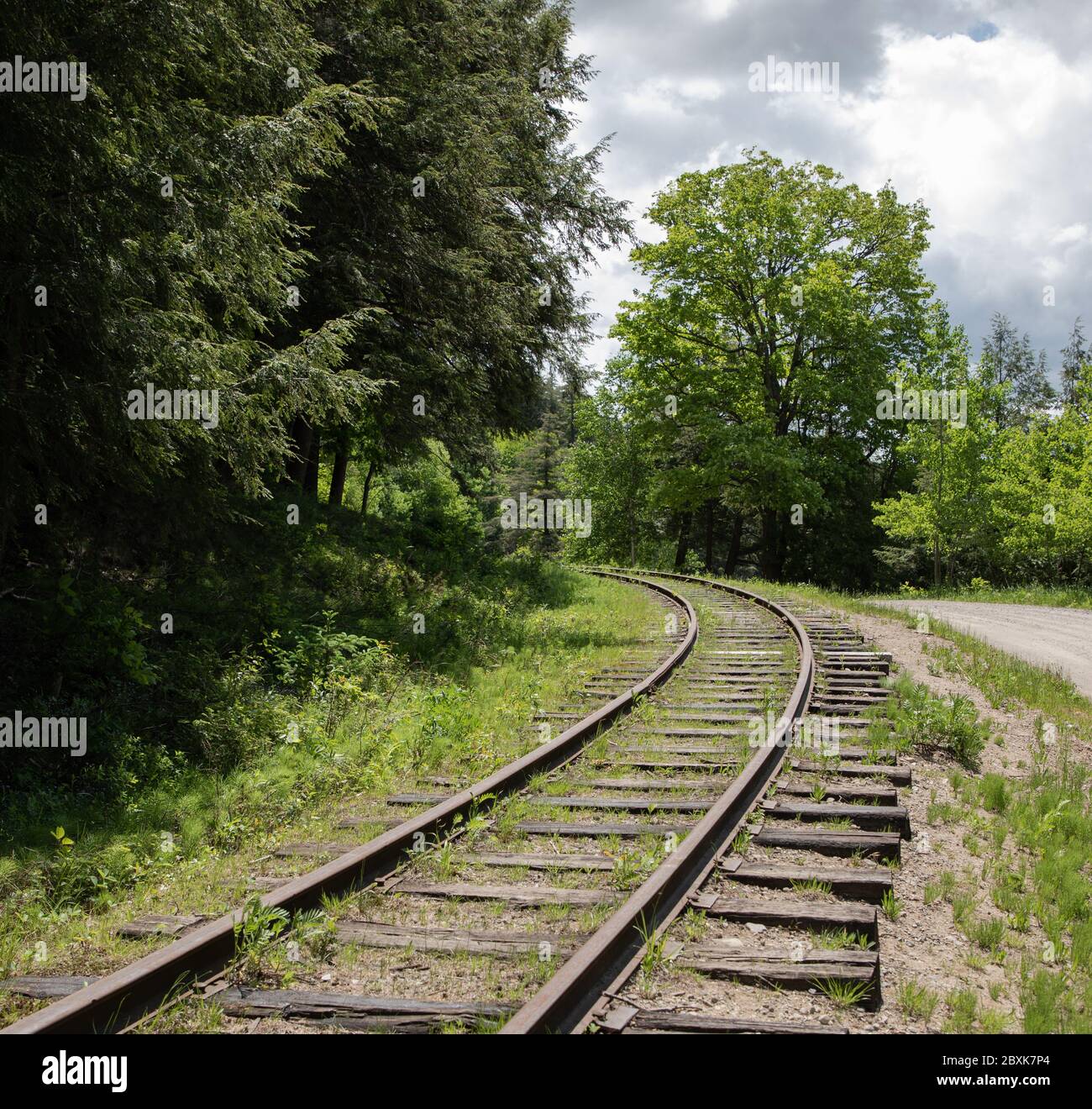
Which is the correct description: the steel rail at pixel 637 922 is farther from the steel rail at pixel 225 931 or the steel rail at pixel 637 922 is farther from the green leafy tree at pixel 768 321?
the green leafy tree at pixel 768 321

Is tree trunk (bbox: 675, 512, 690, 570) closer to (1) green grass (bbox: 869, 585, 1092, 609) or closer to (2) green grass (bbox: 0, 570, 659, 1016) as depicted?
(1) green grass (bbox: 869, 585, 1092, 609)

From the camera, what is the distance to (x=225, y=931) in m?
3.77

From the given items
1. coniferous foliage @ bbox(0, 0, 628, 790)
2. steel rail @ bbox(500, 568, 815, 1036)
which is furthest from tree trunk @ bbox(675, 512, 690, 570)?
steel rail @ bbox(500, 568, 815, 1036)

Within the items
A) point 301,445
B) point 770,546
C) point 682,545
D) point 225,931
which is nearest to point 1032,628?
point 301,445

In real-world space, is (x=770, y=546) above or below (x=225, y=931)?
above

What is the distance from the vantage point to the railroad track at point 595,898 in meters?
3.36

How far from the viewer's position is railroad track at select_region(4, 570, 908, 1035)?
3.36m

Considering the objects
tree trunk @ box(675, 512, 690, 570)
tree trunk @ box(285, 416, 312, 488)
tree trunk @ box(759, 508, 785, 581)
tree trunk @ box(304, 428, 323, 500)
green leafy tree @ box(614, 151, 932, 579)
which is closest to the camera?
tree trunk @ box(285, 416, 312, 488)

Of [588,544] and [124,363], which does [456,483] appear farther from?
[124,363]

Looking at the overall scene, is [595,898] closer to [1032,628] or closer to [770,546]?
[1032,628]

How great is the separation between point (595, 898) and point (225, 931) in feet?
5.72

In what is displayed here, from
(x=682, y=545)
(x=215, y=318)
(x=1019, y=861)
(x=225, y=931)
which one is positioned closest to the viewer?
(x=225, y=931)

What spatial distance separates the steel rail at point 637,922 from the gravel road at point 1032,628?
25.3ft

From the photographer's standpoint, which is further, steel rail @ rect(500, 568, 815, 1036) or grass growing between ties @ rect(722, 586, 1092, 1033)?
grass growing between ties @ rect(722, 586, 1092, 1033)
